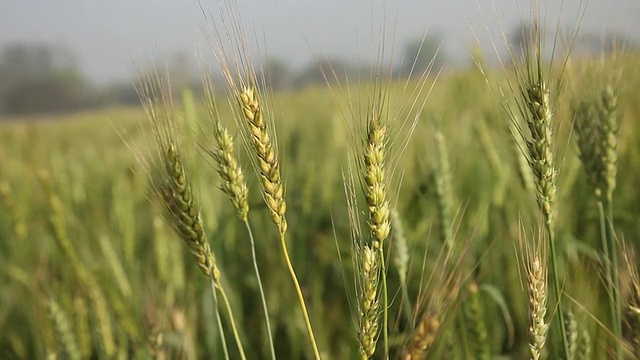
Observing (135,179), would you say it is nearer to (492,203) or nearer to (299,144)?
(299,144)

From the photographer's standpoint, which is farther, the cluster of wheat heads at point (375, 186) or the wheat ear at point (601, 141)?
the wheat ear at point (601, 141)

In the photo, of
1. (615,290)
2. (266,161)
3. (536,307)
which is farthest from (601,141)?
(266,161)

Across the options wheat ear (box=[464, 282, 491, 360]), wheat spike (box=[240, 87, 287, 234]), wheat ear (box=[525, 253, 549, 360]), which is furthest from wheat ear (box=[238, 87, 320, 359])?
wheat ear (box=[464, 282, 491, 360])

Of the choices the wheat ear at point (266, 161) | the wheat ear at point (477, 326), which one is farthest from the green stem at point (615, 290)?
the wheat ear at point (266, 161)

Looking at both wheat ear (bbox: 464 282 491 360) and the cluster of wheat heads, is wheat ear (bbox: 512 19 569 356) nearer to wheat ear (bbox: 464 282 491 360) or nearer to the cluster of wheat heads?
the cluster of wheat heads

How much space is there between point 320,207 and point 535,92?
1010 mm

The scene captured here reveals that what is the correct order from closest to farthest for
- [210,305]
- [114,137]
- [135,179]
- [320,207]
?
[210,305], [320,207], [135,179], [114,137]

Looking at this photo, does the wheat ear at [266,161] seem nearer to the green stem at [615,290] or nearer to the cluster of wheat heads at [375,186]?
the cluster of wheat heads at [375,186]

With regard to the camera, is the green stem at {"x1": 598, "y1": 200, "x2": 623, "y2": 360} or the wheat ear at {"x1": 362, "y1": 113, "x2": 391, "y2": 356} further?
the green stem at {"x1": 598, "y1": 200, "x2": 623, "y2": 360}

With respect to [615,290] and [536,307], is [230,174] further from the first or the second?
[615,290]

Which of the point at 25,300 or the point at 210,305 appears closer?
the point at 210,305

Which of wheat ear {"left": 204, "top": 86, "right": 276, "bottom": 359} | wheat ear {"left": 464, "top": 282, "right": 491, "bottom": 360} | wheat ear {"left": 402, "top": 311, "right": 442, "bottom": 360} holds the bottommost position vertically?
wheat ear {"left": 464, "top": 282, "right": 491, "bottom": 360}

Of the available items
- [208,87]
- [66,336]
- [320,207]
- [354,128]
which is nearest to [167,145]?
[208,87]

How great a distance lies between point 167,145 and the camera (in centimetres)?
49
